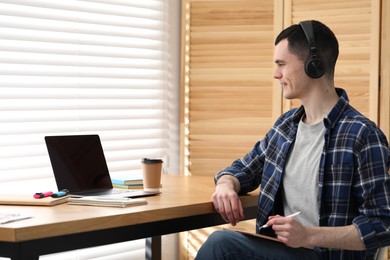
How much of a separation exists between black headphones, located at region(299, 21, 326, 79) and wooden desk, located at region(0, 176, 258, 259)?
48 centimetres

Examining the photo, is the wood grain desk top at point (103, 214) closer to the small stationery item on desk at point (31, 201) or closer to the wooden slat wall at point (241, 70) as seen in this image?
the small stationery item on desk at point (31, 201)

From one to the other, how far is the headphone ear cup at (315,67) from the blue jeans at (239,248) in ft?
1.83

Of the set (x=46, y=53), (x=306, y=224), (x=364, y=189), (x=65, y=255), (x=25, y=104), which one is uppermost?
(x=46, y=53)

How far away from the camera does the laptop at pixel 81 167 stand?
227cm

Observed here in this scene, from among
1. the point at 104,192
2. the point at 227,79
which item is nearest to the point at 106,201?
the point at 104,192

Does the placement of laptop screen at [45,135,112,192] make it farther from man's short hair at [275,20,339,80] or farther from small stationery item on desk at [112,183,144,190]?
man's short hair at [275,20,339,80]

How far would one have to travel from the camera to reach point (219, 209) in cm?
219

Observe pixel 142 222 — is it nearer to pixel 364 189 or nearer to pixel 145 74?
pixel 364 189

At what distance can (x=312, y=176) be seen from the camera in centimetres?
217

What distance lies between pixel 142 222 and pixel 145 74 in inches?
70.0

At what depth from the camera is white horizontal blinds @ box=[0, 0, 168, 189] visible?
9.92 feet

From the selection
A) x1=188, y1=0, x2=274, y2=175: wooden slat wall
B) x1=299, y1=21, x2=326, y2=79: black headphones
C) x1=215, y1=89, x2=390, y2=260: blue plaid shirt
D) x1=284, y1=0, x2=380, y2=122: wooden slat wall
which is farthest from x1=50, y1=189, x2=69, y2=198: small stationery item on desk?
x1=284, y1=0, x2=380, y2=122: wooden slat wall

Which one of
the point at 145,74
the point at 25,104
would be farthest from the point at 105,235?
the point at 145,74

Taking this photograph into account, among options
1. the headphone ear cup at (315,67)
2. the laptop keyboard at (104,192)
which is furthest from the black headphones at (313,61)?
the laptop keyboard at (104,192)
